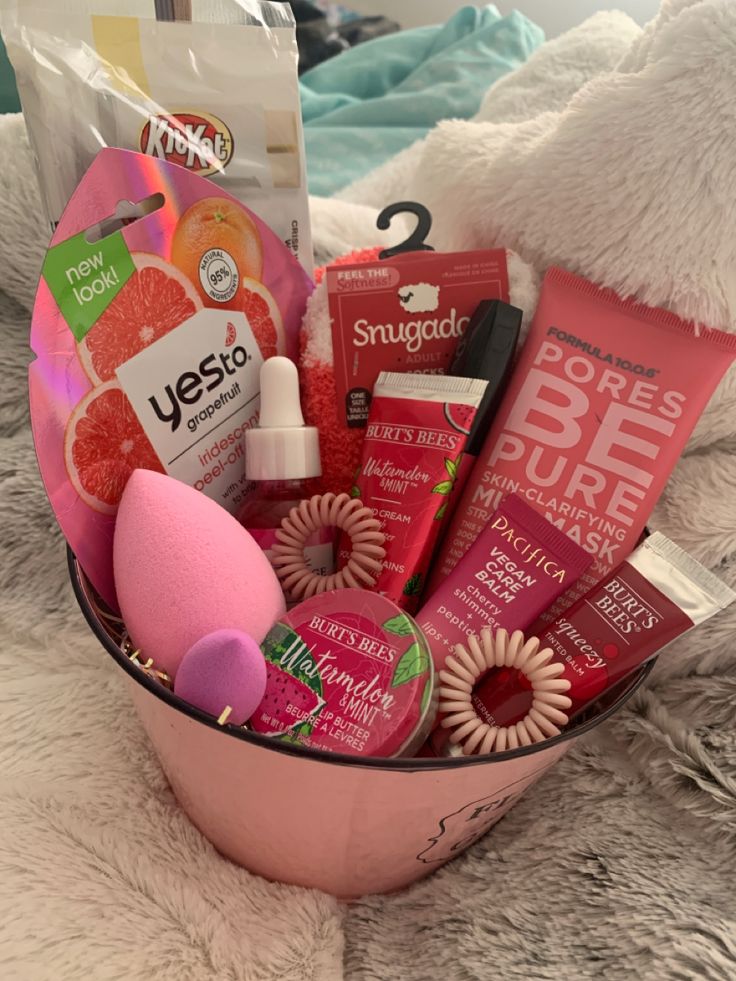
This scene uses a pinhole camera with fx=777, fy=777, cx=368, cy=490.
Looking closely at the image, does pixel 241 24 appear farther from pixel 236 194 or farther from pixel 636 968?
pixel 636 968

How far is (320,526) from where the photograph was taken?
0.47m

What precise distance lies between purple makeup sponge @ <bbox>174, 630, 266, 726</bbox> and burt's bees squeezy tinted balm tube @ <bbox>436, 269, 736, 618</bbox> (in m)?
0.17

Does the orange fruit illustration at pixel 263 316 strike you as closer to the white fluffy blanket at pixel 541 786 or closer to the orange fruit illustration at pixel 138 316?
the orange fruit illustration at pixel 138 316

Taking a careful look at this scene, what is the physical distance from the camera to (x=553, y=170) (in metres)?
0.50

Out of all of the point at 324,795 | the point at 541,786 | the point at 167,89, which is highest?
the point at 167,89

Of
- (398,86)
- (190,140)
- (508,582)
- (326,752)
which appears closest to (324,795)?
(326,752)

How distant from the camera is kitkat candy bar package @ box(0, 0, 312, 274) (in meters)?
0.44

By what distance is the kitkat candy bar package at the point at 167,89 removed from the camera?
44 cm

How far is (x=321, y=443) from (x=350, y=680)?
0.19m

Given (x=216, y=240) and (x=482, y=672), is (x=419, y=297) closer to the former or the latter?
(x=216, y=240)

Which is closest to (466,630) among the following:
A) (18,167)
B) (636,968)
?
(636,968)

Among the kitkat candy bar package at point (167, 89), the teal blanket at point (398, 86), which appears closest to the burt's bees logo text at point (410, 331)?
the kitkat candy bar package at point (167, 89)

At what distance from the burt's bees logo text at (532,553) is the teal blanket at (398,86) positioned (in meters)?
0.68

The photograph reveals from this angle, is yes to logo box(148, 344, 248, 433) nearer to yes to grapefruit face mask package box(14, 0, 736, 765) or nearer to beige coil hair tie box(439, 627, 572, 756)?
yes to grapefruit face mask package box(14, 0, 736, 765)
